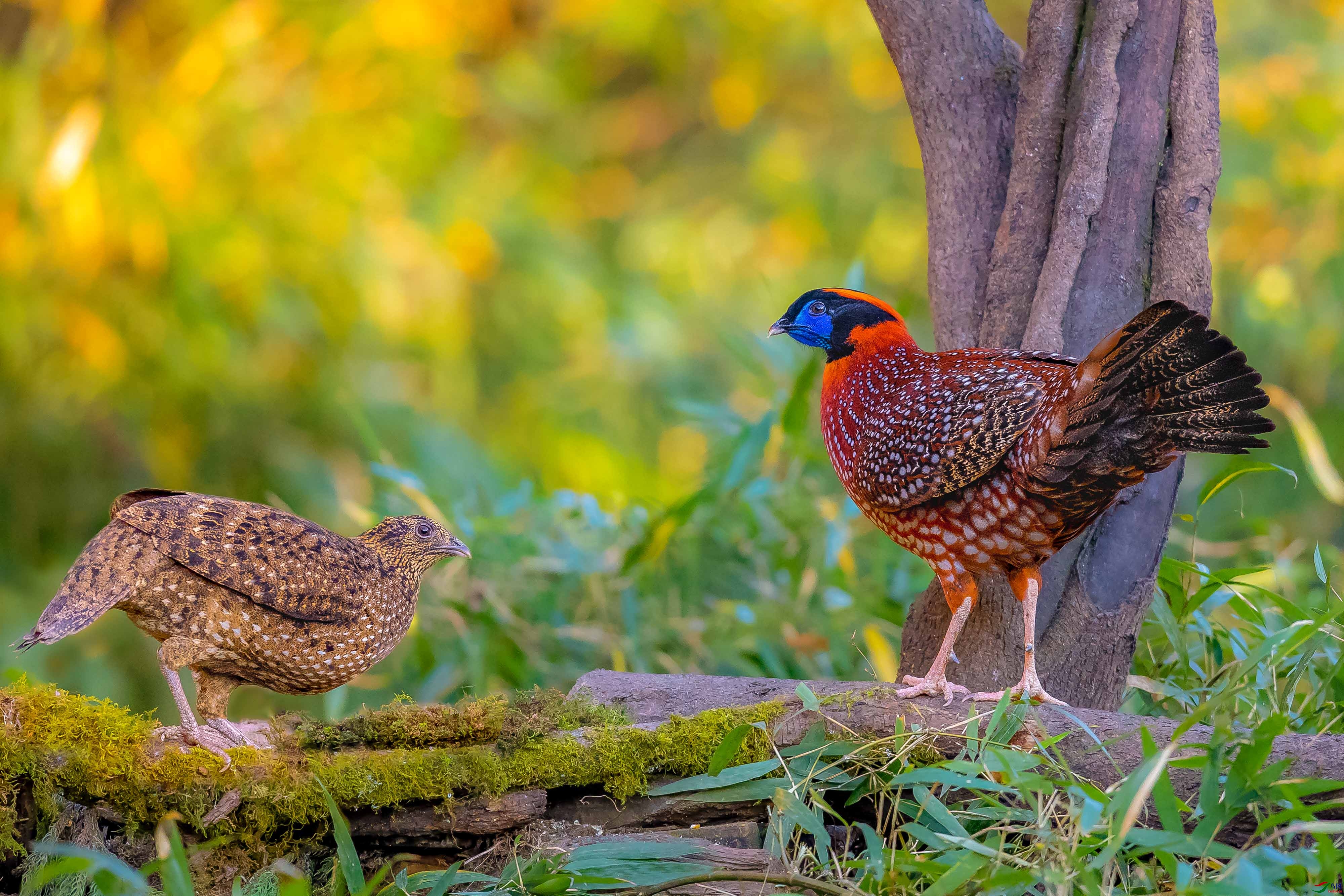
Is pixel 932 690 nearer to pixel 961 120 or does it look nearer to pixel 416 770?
pixel 416 770

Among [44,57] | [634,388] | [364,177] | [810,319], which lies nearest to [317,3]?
[364,177]

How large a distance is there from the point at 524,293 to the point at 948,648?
5.15 metres

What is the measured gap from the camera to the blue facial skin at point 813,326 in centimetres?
296

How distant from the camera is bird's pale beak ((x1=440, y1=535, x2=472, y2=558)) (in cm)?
288

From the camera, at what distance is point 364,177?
6.64m

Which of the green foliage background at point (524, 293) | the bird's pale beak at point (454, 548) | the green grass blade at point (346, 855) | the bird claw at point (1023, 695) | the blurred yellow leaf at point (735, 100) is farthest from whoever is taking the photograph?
the blurred yellow leaf at point (735, 100)

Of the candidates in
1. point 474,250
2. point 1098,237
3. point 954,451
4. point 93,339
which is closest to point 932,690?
point 954,451

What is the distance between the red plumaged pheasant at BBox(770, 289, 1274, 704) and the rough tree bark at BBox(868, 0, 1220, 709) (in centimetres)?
14

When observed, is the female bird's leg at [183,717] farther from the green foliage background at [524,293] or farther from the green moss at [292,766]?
the green foliage background at [524,293]

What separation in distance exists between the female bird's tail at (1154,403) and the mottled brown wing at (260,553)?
58.0 inches

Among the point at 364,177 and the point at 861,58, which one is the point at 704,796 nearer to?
the point at 364,177

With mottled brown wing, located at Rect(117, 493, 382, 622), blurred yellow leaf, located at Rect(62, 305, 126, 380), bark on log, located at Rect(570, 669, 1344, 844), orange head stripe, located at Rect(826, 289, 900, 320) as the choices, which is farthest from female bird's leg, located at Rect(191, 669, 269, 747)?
blurred yellow leaf, located at Rect(62, 305, 126, 380)

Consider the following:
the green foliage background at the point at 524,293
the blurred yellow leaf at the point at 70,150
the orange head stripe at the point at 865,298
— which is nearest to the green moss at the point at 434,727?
the orange head stripe at the point at 865,298

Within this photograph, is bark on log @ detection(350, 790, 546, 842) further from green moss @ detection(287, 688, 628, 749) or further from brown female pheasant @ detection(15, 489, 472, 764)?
brown female pheasant @ detection(15, 489, 472, 764)
